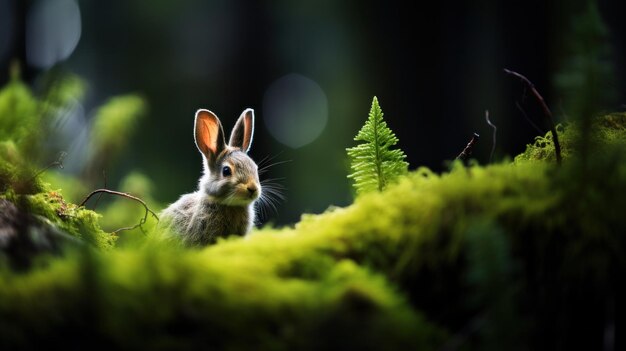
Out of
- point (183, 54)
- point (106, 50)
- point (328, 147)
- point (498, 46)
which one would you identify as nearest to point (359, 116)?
point (328, 147)

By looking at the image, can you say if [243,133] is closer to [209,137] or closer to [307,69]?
[209,137]

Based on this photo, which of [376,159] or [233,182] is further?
[233,182]

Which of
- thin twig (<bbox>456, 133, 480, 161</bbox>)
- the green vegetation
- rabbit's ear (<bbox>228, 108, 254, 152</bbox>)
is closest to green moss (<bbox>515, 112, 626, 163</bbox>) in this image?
thin twig (<bbox>456, 133, 480, 161</bbox>)

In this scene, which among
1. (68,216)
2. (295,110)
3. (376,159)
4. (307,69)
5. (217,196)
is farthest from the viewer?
(307,69)

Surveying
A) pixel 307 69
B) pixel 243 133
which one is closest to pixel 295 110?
pixel 307 69

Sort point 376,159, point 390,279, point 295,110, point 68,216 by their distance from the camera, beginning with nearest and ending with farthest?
point 390,279, point 376,159, point 68,216, point 295,110

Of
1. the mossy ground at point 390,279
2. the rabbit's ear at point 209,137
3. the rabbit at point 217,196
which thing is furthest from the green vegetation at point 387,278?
the rabbit's ear at point 209,137

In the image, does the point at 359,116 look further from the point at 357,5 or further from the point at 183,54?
the point at 183,54
